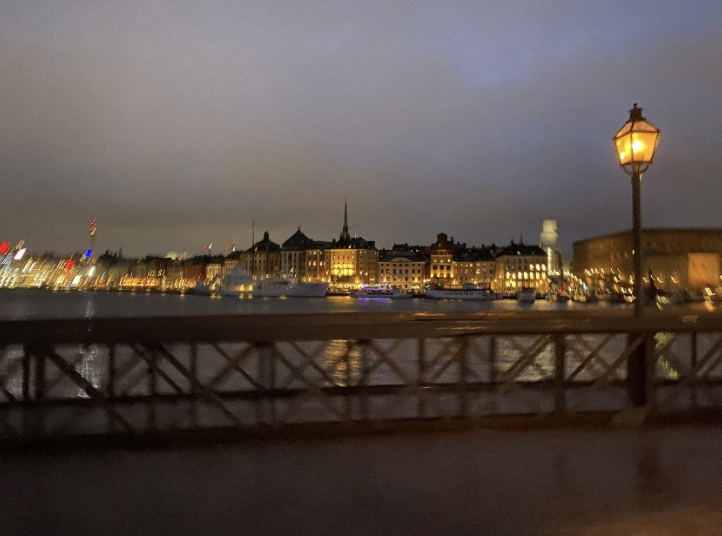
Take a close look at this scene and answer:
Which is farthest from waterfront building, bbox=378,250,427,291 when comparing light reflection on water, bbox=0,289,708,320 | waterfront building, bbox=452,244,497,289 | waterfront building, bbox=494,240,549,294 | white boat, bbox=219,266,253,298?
light reflection on water, bbox=0,289,708,320

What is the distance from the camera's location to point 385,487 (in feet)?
19.2

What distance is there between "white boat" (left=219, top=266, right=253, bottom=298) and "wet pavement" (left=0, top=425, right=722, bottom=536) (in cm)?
12514

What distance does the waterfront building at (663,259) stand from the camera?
94250 mm

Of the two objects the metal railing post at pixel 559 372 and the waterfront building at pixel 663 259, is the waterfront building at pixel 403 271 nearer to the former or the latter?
the waterfront building at pixel 663 259

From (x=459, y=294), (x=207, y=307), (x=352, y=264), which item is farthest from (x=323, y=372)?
(x=352, y=264)

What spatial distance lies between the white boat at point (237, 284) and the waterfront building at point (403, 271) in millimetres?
59520

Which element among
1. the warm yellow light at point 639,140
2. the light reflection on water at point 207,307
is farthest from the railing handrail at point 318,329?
the light reflection on water at point 207,307

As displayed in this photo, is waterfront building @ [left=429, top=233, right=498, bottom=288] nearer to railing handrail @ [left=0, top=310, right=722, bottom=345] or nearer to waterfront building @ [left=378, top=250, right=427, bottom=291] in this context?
waterfront building @ [left=378, top=250, right=427, bottom=291]

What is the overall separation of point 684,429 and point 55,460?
23.6 ft

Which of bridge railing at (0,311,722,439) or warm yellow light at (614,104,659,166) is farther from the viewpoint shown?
warm yellow light at (614,104,659,166)

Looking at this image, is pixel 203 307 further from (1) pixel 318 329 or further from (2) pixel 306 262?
(2) pixel 306 262

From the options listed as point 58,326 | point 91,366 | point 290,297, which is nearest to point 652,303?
point 58,326

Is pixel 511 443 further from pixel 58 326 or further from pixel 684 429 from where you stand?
pixel 58 326

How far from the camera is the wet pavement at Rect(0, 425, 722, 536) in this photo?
5.04m
